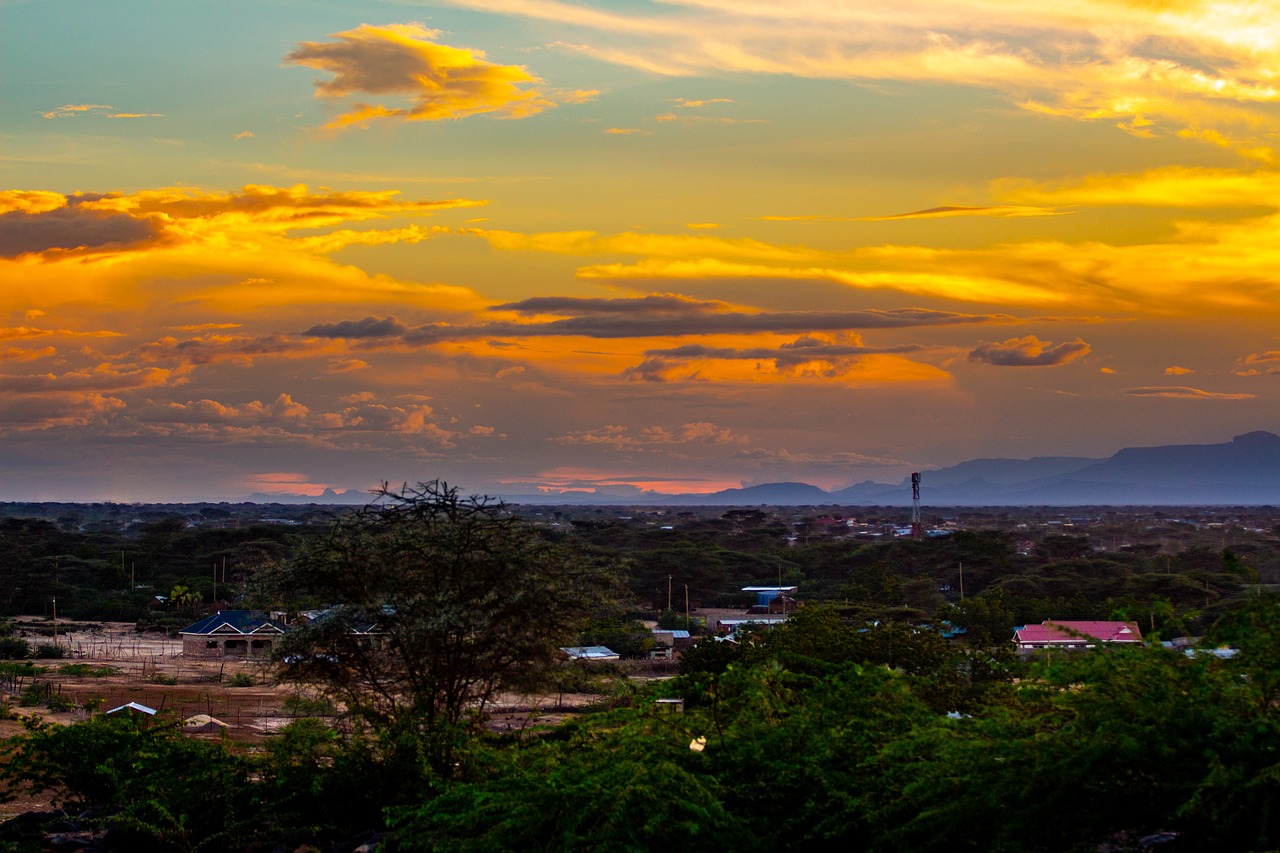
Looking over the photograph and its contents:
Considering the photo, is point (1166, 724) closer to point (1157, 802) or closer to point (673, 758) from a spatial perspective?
point (1157, 802)

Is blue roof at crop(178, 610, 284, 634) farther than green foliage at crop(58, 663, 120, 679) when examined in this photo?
Yes

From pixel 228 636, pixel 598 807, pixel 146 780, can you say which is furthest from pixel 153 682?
pixel 598 807

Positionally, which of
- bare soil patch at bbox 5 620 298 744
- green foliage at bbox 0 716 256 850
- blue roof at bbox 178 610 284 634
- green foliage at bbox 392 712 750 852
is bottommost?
bare soil patch at bbox 5 620 298 744

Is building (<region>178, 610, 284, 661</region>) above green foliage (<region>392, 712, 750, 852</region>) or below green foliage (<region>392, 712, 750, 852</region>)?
below

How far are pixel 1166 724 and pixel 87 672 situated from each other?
159 feet

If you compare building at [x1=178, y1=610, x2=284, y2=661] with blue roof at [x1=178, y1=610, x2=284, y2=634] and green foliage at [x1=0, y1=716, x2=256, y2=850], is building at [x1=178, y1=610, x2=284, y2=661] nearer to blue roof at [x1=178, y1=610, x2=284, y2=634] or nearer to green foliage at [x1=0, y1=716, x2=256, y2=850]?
blue roof at [x1=178, y1=610, x2=284, y2=634]

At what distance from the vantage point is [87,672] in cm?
5166

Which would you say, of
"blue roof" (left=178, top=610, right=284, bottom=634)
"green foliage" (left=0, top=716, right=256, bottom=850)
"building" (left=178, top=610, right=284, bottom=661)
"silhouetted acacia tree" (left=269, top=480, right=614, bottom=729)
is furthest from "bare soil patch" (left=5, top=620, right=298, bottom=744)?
"green foliage" (left=0, top=716, right=256, bottom=850)

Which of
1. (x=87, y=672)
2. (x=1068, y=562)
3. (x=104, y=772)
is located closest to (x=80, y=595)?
(x=87, y=672)

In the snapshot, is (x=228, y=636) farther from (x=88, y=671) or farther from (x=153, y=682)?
(x=153, y=682)

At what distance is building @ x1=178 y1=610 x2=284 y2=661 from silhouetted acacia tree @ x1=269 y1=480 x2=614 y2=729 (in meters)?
42.8

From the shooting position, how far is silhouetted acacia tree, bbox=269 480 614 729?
19.9 m

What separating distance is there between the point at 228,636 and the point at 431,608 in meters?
45.8

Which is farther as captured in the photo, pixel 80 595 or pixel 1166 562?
pixel 1166 562
